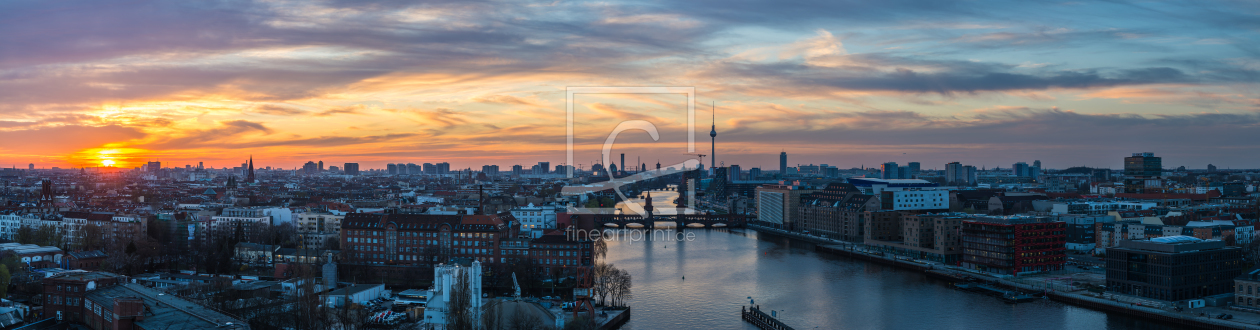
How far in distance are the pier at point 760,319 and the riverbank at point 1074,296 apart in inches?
239

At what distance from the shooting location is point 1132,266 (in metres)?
16.0

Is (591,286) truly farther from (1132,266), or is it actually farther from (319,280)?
(1132,266)

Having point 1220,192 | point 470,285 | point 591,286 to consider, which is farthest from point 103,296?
point 1220,192

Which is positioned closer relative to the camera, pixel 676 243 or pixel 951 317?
pixel 951 317

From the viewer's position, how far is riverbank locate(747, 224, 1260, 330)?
13.5 meters

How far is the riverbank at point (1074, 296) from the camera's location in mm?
13547

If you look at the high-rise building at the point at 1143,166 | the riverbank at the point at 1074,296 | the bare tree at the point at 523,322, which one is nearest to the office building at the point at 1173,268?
the riverbank at the point at 1074,296

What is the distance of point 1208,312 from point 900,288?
547cm

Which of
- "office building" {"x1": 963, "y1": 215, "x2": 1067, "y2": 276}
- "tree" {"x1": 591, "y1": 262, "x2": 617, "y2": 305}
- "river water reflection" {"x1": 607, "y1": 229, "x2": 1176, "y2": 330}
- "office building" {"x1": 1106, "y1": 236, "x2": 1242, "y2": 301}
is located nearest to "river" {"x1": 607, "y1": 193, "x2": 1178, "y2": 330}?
"river water reflection" {"x1": 607, "y1": 229, "x2": 1176, "y2": 330}

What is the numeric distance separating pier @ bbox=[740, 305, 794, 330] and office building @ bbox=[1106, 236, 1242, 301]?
701cm

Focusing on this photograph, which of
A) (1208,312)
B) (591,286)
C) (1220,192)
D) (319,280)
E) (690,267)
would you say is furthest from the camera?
(1220,192)

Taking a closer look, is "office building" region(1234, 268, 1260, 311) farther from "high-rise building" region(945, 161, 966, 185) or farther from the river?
"high-rise building" region(945, 161, 966, 185)

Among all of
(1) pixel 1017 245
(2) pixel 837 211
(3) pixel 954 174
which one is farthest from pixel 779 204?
(3) pixel 954 174

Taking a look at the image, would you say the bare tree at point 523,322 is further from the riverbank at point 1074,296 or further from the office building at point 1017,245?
the office building at point 1017,245
